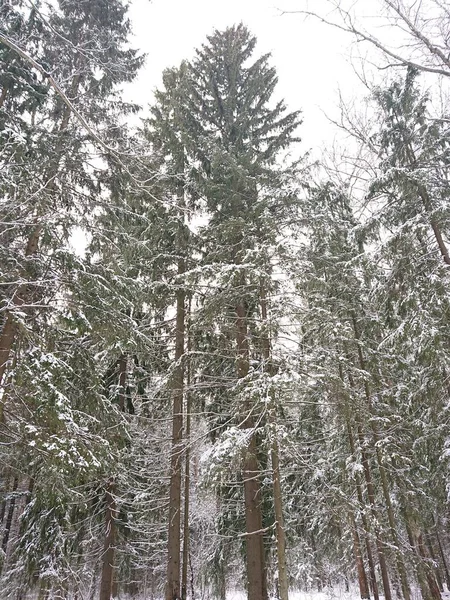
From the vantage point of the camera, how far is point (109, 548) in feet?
29.2

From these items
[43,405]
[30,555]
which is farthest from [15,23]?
[30,555]

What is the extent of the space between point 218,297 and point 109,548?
6263 millimetres

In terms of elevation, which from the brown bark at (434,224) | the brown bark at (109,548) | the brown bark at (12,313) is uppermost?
the brown bark at (434,224)

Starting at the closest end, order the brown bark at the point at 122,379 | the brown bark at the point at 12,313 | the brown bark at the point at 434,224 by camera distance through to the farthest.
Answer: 1. the brown bark at the point at 12,313
2. the brown bark at the point at 434,224
3. the brown bark at the point at 122,379

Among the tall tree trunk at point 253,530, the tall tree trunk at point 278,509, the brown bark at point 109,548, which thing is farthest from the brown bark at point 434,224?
the brown bark at point 109,548

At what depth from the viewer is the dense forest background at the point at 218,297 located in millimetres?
6188

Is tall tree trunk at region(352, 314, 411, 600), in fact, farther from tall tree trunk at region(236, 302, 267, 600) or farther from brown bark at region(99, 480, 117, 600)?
brown bark at region(99, 480, 117, 600)

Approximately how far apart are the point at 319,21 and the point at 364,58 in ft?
2.45

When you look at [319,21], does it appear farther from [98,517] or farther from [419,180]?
[98,517]

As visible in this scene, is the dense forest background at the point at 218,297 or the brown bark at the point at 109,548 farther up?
the dense forest background at the point at 218,297

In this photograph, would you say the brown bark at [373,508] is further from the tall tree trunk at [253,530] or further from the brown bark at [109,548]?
the brown bark at [109,548]

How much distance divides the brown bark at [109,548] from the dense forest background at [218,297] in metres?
0.06

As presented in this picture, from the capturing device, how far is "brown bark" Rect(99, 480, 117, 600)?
8727mm

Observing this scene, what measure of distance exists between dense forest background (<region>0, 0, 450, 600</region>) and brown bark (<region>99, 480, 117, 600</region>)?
60 millimetres
